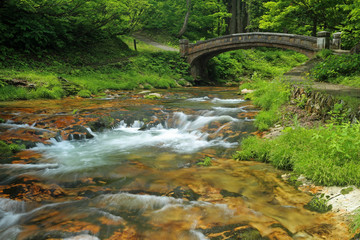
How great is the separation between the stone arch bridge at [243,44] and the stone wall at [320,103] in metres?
10.8

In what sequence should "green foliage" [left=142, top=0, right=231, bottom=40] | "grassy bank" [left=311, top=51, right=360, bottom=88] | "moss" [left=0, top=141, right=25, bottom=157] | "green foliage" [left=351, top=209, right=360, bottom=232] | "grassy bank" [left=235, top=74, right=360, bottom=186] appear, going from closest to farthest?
"green foliage" [left=351, top=209, right=360, bottom=232]
"grassy bank" [left=235, top=74, right=360, bottom=186]
"moss" [left=0, top=141, right=25, bottom=157]
"grassy bank" [left=311, top=51, right=360, bottom=88]
"green foliage" [left=142, top=0, right=231, bottom=40]

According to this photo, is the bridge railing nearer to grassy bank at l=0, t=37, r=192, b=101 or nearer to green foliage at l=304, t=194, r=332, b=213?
grassy bank at l=0, t=37, r=192, b=101

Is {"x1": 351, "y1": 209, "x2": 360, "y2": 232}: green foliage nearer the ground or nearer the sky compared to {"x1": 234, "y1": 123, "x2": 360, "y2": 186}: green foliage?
nearer the ground

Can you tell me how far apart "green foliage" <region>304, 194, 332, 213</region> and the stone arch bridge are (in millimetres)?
15171

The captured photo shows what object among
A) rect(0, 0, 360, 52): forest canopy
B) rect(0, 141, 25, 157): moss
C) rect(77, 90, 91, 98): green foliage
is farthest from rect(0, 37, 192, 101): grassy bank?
rect(0, 141, 25, 157): moss

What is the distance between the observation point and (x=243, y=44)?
21.4 metres

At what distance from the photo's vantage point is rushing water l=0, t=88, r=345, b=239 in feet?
11.0

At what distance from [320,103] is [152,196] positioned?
483 cm

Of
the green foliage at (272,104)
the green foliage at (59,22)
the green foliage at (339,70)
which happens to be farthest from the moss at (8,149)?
the green foliage at (59,22)

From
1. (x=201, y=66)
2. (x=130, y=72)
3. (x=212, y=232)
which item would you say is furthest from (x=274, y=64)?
(x=212, y=232)

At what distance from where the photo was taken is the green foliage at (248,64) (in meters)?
26.3

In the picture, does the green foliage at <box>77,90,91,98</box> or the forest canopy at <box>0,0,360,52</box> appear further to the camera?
the forest canopy at <box>0,0,360,52</box>

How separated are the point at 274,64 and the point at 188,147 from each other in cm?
Answer: 2800

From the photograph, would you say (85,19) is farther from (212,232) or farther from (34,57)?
(212,232)
